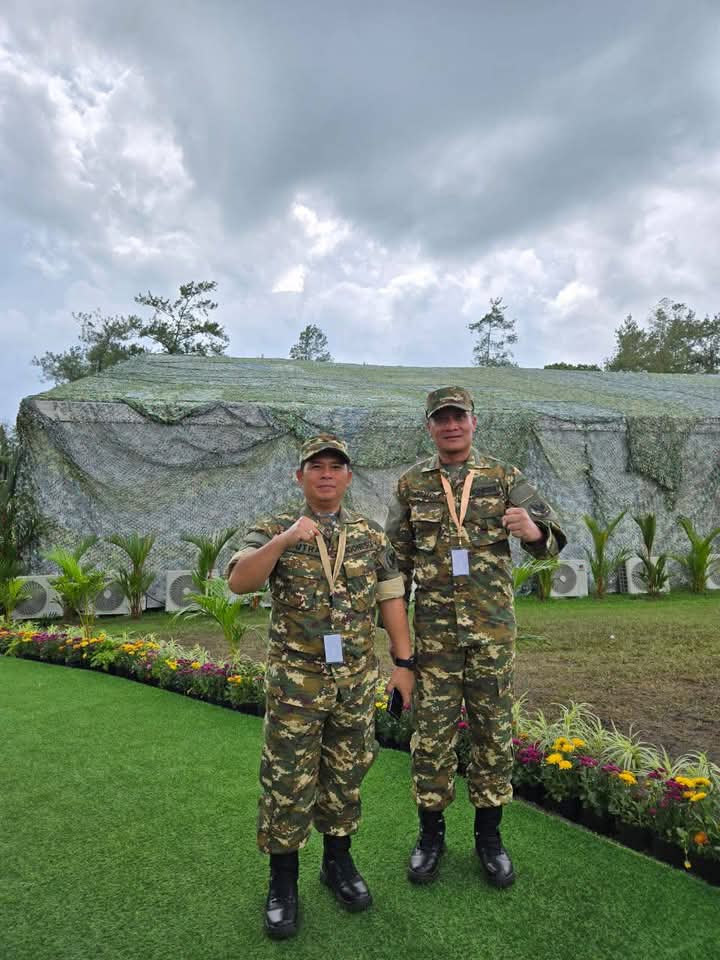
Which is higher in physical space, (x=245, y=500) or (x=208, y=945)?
A: (x=245, y=500)

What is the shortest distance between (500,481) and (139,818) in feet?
7.03

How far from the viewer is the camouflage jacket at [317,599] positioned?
2064 millimetres

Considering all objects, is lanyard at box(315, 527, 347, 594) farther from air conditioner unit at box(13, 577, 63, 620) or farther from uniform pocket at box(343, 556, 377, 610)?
air conditioner unit at box(13, 577, 63, 620)

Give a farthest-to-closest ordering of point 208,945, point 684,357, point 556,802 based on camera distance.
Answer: point 684,357, point 556,802, point 208,945

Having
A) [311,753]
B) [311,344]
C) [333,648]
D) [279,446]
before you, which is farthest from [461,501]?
→ [311,344]

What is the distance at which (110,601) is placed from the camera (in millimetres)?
7887

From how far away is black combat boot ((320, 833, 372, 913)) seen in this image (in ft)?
6.81

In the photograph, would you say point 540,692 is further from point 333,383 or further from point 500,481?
point 333,383

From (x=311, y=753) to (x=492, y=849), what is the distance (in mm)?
809

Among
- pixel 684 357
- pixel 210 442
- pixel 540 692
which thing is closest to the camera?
pixel 540 692

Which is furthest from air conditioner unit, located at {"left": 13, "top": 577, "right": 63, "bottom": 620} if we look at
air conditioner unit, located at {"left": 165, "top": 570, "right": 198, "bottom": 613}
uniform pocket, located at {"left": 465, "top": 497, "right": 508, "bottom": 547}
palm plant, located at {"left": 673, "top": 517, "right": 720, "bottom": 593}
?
palm plant, located at {"left": 673, "top": 517, "right": 720, "bottom": 593}

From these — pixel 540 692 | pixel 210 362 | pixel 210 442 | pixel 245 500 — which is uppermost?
pixel 210 362

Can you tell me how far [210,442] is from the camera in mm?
8805

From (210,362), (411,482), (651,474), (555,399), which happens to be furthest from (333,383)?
(411,482)
